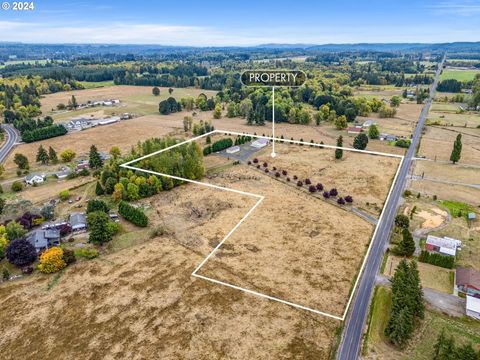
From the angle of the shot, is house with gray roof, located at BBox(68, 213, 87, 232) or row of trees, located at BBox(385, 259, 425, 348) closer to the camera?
row of trees, located at BBox(385, 259, 425, 348)

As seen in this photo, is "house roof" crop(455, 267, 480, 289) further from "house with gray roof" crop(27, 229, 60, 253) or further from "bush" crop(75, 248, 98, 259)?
"house with gray roof" crop(27, 229, 60, 253)

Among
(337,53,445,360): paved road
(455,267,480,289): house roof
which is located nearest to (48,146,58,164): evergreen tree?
(337,53,445,360): paved road

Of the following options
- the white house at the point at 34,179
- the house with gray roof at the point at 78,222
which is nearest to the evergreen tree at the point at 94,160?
the white house at the point at 34,179

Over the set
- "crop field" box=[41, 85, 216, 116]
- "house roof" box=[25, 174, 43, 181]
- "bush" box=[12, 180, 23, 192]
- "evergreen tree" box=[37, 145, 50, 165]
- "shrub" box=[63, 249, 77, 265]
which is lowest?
"shrub" box=[63, 249, 77, 265]

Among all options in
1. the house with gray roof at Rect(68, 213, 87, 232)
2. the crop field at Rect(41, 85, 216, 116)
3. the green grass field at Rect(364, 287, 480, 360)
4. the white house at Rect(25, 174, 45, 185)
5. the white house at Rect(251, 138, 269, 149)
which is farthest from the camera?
the crop field at Rect(41, 85, 216, 116)

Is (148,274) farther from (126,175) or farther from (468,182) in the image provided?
→ (468,182)

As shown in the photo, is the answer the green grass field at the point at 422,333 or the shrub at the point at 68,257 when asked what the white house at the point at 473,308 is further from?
the shrub at the point at 68,257

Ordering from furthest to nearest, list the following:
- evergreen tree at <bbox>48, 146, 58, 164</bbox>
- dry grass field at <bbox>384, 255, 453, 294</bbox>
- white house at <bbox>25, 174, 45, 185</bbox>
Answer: evergreen tree at <bbox>48, 146, 58, 164</bbox>
white house at <bbox>25, 174, 45, 185</bbox>
dry grass field at <bbox>384, 255, 453, 294</bbox>

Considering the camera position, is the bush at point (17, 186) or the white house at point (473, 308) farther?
the bush at point (17, 186)
